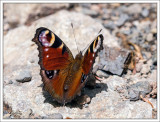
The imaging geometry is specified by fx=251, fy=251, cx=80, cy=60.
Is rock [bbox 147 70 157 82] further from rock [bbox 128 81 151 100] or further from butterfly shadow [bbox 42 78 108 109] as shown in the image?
butterfly shadow [bbox 42 78 108 109]

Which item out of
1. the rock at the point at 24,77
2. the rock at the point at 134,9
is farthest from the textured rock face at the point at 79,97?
the rock at the point at 134,9

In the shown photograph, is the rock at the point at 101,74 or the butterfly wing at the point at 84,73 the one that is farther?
the rock at the point at 101,74

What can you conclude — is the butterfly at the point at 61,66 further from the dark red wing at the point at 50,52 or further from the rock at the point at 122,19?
the rock at the point at 122,19

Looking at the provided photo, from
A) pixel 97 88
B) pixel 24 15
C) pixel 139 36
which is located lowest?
pixel 97 88

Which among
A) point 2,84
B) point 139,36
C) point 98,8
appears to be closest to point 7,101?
point 2,84

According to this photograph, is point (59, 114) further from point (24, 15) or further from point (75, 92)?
point (24, 15)

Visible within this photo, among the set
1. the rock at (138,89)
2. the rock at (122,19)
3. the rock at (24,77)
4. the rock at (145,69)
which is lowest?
the rock at (138,89)

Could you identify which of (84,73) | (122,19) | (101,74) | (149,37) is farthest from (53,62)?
(122,19)
